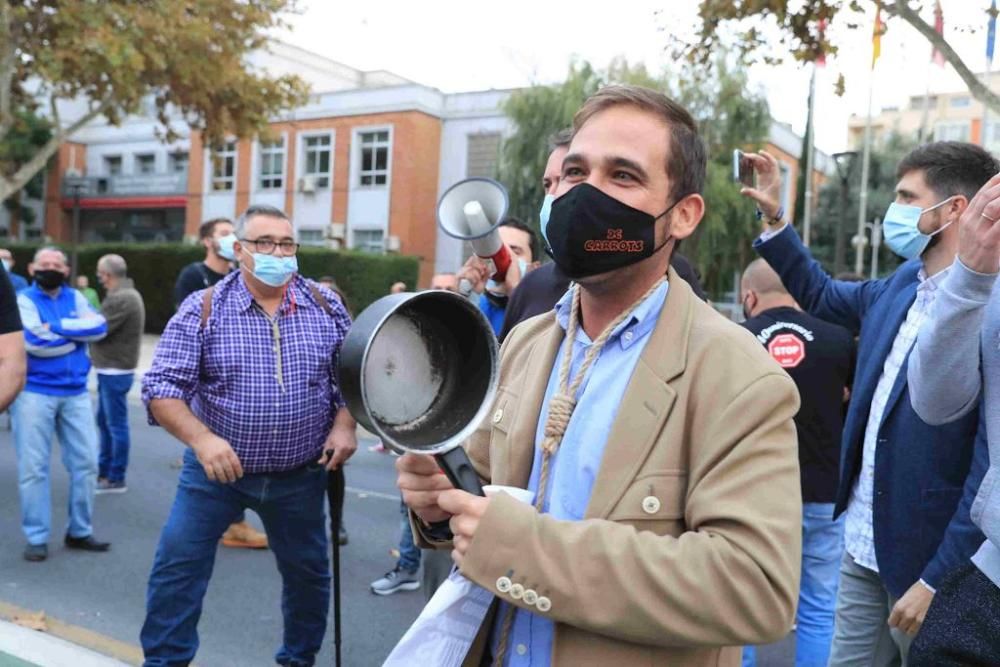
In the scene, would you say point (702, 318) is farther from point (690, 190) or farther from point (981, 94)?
point (981, 94)

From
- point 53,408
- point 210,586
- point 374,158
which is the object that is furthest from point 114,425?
point 374,158

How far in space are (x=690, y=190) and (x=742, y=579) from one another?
78cm

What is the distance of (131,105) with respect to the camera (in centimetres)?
1609

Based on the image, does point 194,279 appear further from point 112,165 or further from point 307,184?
point 112,165

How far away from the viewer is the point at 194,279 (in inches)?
262

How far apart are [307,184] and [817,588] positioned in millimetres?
31851

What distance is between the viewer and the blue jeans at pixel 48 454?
579cm

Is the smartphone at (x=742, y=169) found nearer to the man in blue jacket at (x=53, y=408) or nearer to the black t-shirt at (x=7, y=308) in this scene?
the black t-shirt at (x=7, y=308)

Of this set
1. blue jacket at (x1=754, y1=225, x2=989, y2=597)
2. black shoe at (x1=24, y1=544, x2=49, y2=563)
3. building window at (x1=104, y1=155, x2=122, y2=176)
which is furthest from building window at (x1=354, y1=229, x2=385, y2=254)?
blue jacket at (x1=754, y1=225, x2=989, y2=597)

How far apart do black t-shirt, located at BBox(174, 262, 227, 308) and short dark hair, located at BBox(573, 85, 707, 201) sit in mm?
5298

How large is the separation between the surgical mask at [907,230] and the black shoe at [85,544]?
5293 millimetres

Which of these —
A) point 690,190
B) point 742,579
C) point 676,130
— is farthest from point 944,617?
point 676,130

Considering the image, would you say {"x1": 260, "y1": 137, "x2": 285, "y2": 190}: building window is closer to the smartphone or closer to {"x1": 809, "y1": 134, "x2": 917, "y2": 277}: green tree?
{"x1": 809, "y1": 134, "x2": 917, "y2": 277}: green tree

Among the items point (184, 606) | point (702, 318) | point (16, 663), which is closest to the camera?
point (702, 318)
